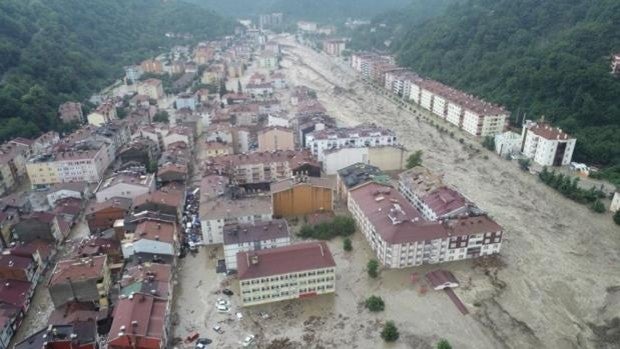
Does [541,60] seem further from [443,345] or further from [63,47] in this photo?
[63,47]

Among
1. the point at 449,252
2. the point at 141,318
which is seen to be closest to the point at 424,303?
the point at 449,252

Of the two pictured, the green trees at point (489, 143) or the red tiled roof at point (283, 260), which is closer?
the red tiled roof at point (283, 260)

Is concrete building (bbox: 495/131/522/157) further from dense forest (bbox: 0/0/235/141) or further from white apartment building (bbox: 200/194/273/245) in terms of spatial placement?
dense forest (bbox: 0/0/235/141)

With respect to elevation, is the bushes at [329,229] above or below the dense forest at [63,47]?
below

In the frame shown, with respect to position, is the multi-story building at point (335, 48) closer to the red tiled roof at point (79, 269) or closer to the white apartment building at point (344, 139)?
the white apartment building at point (344, 139)

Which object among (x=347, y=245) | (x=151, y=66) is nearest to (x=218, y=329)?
(x=347, y=245)

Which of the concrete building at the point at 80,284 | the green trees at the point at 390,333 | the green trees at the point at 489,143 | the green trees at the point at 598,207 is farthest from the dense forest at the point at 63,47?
the green trees at the point at 598,207

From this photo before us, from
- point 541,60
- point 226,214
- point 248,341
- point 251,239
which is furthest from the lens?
point 541,60

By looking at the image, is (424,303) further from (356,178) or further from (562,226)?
(562,226)
